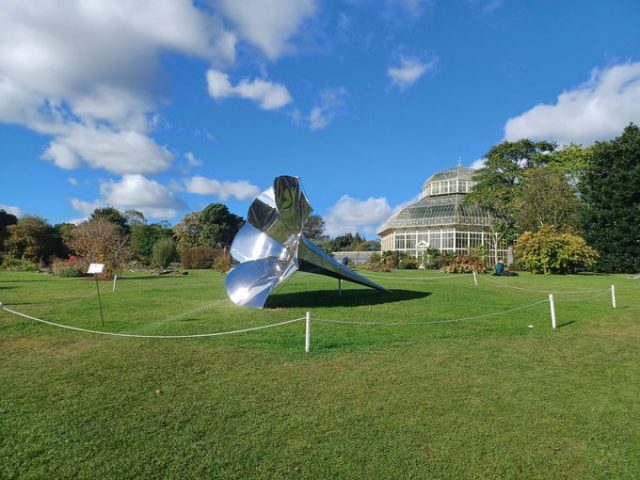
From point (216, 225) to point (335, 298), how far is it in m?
54.9

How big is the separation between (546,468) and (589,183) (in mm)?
40495

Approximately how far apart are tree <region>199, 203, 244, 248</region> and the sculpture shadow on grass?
169 ft

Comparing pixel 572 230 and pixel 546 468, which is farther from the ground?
pixel 572 230

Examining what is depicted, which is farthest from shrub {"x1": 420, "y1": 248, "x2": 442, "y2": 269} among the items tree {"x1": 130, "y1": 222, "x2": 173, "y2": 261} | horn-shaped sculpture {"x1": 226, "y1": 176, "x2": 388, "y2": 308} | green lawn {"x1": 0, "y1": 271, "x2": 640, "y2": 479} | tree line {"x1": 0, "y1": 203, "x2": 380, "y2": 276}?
tree {"x1": 130, "y1": 222, "x2": 173, "y2": 261}

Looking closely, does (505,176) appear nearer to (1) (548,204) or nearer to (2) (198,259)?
(1) (548,204)

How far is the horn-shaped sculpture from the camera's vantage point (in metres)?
12.9

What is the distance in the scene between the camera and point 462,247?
174 ft

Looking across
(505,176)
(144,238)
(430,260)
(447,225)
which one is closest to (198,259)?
(144,238)


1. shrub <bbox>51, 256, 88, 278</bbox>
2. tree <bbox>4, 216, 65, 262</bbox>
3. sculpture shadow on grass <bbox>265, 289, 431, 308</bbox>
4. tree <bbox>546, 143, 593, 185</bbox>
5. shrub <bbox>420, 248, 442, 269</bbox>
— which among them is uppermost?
tree <bbox>546, 143, 593, 185</bbox>

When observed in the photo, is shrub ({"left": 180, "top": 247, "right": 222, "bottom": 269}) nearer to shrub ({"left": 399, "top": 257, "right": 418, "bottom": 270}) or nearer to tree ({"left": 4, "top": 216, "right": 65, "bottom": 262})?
tree ({"left": 4, "top": 216, "right": 65, "bottom": 262})

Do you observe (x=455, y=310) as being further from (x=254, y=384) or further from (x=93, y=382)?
(x=93, y=382)

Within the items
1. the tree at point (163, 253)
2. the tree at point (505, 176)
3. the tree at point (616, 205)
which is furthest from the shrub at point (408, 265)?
the tree at point (163, 253)

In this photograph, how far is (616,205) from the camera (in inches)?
1426

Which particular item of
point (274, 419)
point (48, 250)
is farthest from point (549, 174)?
point (48, 250)
